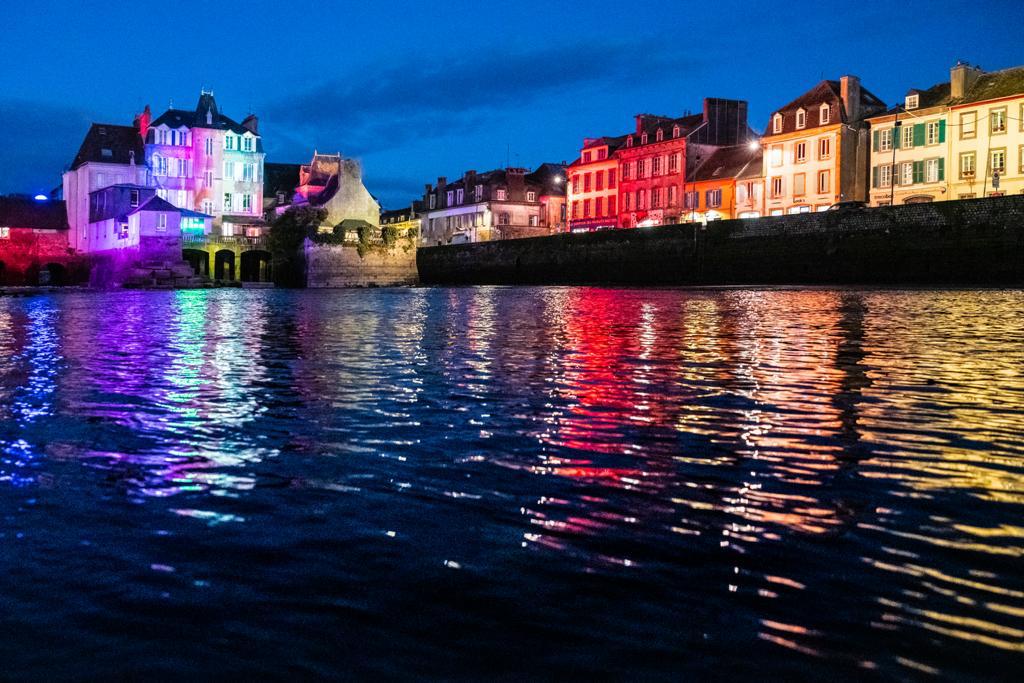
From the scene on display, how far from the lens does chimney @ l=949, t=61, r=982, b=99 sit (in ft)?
221

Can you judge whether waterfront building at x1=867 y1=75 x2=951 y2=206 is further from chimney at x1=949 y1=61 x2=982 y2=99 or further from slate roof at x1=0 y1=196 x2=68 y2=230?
slate roof at x1=0 y1=196 x2=68 y2=230

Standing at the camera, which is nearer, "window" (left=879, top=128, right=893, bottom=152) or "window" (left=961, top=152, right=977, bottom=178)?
"window" (left=961, top=152, right=977, bottom=178)

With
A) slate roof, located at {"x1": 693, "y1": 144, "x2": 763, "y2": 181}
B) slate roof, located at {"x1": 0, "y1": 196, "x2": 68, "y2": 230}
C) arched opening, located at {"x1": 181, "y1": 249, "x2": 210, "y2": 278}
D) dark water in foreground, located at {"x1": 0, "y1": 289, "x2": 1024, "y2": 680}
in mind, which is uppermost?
slate roof, located at {"x1": 693, "y1": 144, "x2": 763, "y2": 181}

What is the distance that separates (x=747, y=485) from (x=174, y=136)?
104 meters

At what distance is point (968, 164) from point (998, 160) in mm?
2020

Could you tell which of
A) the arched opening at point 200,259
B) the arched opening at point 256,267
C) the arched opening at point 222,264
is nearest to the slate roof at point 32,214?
the arched opening at point 200,259

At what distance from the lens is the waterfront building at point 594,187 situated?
101000 millimetres

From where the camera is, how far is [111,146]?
338 ft

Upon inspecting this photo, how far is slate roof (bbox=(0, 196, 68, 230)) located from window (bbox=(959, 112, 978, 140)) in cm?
8550

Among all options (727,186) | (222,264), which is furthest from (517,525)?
(222,264)

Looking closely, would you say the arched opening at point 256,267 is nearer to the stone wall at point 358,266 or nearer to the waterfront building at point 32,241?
the stone wall at point 358,266

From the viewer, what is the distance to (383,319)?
32.3m

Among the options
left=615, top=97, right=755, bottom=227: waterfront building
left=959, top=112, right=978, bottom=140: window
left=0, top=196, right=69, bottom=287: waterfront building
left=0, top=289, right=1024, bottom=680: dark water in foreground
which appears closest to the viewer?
left=0, top=289, right=1024, bottom=680: dark water in foreground

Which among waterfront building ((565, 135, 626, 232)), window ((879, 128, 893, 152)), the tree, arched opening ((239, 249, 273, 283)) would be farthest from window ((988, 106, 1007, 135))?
arched opening ((239, 249, 273, 283))
